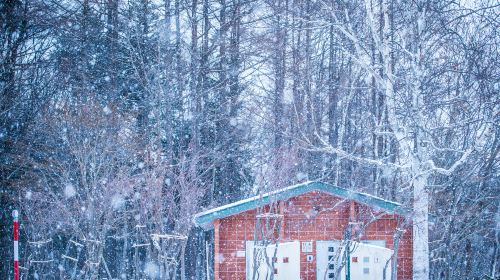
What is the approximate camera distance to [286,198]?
554 inches

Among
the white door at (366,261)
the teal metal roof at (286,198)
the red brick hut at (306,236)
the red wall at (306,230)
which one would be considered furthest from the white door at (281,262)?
the teal metal roof at (286,198)

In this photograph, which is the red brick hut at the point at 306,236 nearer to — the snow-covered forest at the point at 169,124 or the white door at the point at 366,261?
the white door at the point at 366,261

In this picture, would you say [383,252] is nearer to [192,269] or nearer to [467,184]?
[467,184]

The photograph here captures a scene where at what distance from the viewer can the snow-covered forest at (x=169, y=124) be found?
49.7 ft

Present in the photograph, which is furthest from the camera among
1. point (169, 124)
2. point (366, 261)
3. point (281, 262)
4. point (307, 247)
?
point (169, 124)

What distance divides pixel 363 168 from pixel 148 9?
34.3ft

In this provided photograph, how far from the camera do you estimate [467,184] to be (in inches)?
434

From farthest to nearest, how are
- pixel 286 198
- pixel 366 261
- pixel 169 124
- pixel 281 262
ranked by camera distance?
pixel 169 124 → pixel 281 262 → pixel 286 198 → pixel 366 261

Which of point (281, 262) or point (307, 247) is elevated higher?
point (307, 247)

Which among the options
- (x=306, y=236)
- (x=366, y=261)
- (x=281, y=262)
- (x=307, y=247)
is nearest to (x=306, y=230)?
(x=306, y=236)

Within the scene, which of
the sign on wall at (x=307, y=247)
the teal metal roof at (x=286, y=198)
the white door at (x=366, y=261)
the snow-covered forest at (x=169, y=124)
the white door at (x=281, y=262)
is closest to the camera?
the teal metal roof at (x=286, y=198)

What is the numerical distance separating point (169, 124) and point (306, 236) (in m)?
9.12

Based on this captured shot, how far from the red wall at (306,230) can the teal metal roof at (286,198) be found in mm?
439

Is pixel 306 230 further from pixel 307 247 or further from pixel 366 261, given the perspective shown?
pixel 366 261
